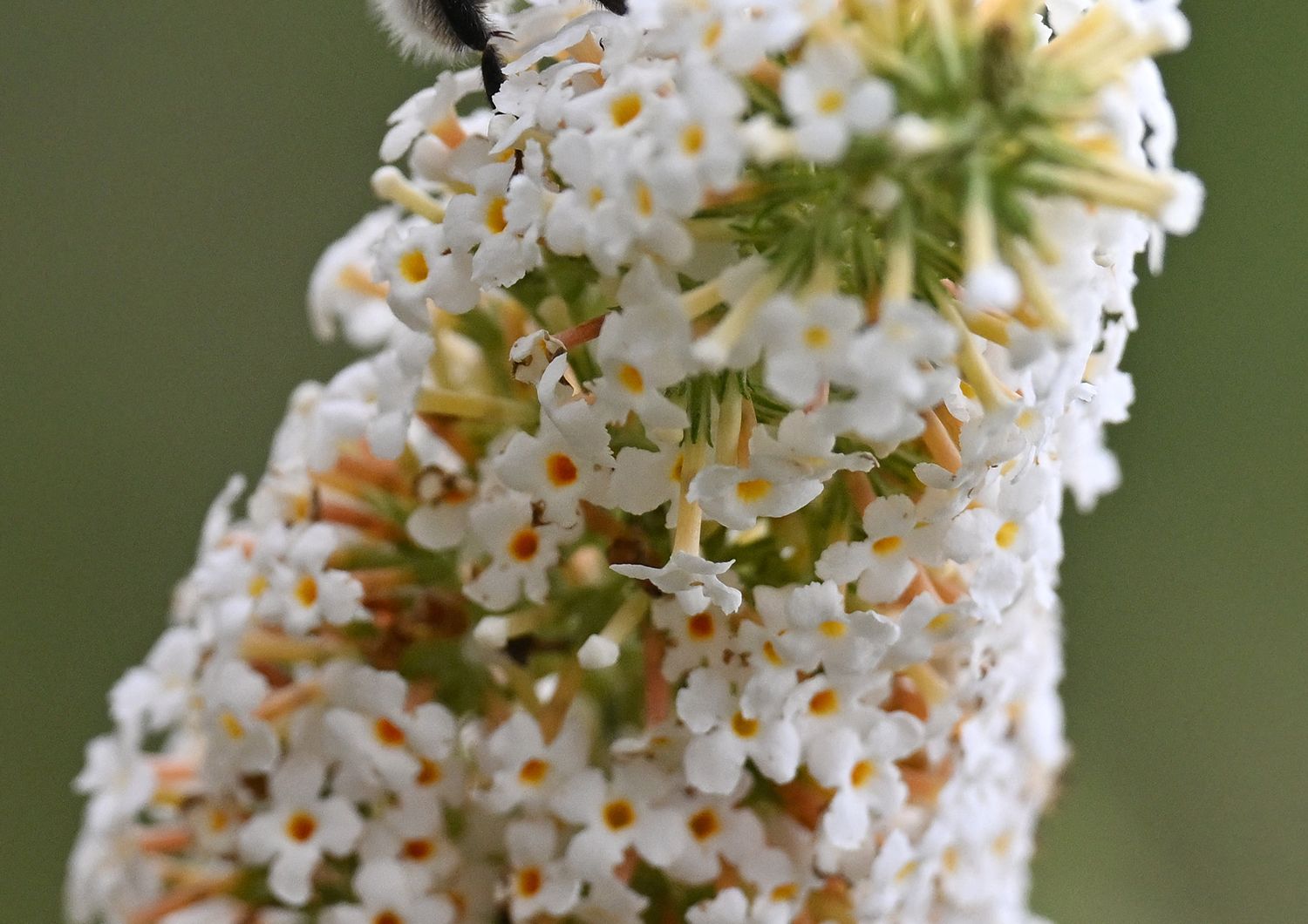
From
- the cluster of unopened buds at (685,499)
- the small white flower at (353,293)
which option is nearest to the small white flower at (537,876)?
the cluster of unopened buds at (685,499)

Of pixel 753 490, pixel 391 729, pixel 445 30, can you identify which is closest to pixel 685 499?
pixel 753 490

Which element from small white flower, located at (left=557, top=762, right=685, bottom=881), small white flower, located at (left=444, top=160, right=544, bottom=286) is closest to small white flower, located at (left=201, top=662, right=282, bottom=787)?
small white flower, located at (left=557, top=762, right=685, bottom=881)

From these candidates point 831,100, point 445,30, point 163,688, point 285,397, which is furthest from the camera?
point 285,397

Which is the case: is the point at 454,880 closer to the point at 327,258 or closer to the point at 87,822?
the point at 87,822

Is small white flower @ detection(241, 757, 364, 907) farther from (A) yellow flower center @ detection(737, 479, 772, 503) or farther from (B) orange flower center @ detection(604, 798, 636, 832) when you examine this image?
(A) yellow flower center @ detection(737, 479, 772, 503)

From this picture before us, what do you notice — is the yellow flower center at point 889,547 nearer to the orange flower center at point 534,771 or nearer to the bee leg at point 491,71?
the orange flower center at point 534,771

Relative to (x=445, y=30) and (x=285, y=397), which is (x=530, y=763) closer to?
(x=445, y=30)

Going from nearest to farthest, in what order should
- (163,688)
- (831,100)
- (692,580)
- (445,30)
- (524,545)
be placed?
(831,100) < (692,580) < (524,545) < (445,30) < (163,688)
